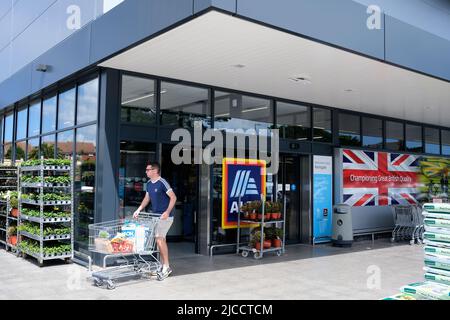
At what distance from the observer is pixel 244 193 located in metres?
9.33

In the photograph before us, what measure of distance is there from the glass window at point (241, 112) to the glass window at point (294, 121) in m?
0.33

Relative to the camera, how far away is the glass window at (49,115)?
973cm

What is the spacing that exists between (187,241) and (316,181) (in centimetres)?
345

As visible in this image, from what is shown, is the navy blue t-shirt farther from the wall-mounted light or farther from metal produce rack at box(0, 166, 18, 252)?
the wall-mounted light

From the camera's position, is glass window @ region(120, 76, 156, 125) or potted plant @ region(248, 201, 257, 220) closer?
glass window @ region(120, 76, 156, 125)

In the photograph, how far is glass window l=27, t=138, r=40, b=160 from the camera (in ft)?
34.8

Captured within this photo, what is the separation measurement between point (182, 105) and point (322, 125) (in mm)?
4064

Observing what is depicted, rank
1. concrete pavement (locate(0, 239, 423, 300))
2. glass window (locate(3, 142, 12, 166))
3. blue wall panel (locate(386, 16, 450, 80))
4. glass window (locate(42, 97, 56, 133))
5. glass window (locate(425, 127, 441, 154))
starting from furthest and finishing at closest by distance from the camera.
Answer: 1. glass window (locate(425, 127, 441, 154))
2. glass window (locate(3, 142, 12, 166))
3. glass window (locate(42, 97, 56, 133))
4. blue wall panel (locate(386, 16, 450, 80))
5. concrete pavement (locate(0, 239, 423, 300))

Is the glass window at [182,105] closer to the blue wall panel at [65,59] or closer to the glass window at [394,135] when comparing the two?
the blue wall panel at [65,59]

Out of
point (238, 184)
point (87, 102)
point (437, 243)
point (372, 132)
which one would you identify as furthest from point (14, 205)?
point (372, 132)

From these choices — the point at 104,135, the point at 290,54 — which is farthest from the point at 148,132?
the point at 290,54

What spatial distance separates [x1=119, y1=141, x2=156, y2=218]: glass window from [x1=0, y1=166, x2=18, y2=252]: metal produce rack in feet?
9.21

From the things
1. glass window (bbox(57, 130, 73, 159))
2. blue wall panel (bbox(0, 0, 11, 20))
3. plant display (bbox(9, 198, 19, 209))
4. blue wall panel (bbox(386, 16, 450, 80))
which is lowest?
plant display (bbox(9, 198, 19, 209))

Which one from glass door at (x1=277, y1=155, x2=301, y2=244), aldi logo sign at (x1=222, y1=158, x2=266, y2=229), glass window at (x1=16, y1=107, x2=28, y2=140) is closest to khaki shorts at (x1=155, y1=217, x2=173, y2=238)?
aldi logo sign at (x1=222, y1=158, x2=266, y2=229)
